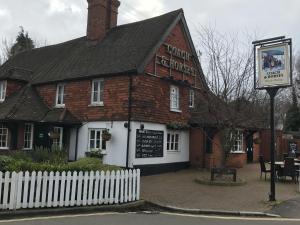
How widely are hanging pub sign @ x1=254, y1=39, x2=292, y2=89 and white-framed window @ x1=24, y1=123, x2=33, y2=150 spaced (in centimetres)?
1307

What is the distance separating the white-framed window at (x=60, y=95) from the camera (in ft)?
75.4

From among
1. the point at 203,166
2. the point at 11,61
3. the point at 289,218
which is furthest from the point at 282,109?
the point at 289,218

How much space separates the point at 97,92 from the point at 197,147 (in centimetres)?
684

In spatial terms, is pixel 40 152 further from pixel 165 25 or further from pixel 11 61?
pixel 11 61

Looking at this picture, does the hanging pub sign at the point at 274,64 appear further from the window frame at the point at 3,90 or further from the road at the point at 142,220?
the window frame at the point at 3,90

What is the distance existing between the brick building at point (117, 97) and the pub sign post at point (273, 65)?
571 centimetres

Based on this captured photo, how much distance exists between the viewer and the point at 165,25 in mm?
22094

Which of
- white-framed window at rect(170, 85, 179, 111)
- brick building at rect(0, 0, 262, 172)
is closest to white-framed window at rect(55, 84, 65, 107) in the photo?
brick building at rect(0, 0, 262, 172)

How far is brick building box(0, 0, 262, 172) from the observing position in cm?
1956

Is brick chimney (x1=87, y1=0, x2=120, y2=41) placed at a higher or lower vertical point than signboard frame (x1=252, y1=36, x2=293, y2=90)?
higher

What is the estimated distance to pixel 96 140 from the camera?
67.5 feet

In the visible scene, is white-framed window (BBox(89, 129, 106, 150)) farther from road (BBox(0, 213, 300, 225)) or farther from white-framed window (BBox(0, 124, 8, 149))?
road (BBox(0, 213, 300, 225))

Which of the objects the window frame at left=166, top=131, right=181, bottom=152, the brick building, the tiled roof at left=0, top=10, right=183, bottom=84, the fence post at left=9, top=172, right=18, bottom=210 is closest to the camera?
the fence post at left=9, top=172, right=18, bottom=210

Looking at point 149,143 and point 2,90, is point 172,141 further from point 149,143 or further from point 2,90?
point 2,90
